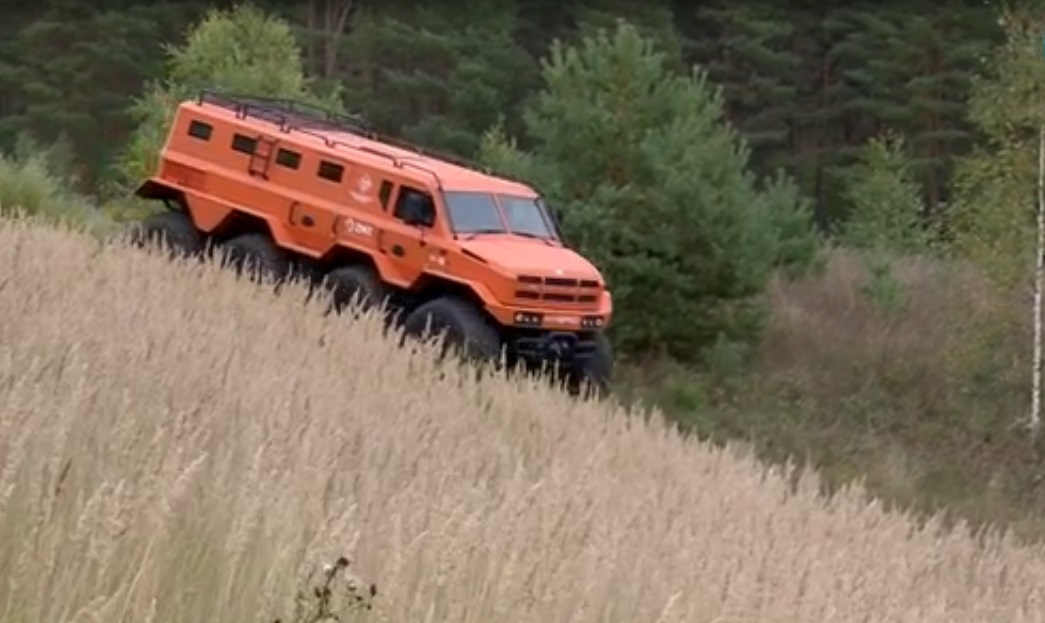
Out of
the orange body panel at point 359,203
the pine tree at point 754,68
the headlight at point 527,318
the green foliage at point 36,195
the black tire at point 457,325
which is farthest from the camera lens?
the pine tree at point 754,68

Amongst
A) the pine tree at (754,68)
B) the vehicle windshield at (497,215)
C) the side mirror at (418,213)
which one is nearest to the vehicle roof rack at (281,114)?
the side mirror at (418,213)

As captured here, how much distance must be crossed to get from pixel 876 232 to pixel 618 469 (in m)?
25.4

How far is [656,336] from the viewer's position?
2111cm

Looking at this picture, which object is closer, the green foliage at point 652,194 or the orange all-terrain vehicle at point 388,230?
the orange all-terrain vehicle at point 388,230

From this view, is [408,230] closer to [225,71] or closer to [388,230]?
[388,230]

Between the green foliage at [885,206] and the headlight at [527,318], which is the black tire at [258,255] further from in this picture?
the green foliage at [885,206]

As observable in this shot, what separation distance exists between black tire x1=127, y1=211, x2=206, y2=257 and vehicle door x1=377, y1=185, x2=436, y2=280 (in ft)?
5.63

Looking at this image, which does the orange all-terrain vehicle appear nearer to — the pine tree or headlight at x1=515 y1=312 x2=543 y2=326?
headlight at x1=515 y1=312 x2=543 y2=326

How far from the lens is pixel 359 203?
14812 millimetres

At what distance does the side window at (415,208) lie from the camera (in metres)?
14.6

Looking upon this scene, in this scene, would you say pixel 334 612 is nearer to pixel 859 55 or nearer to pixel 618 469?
pixel 618 469

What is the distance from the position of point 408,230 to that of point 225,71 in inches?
378

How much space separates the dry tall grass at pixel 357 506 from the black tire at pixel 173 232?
18.7 ft

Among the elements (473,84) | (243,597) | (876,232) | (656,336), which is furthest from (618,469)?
(473,84)
